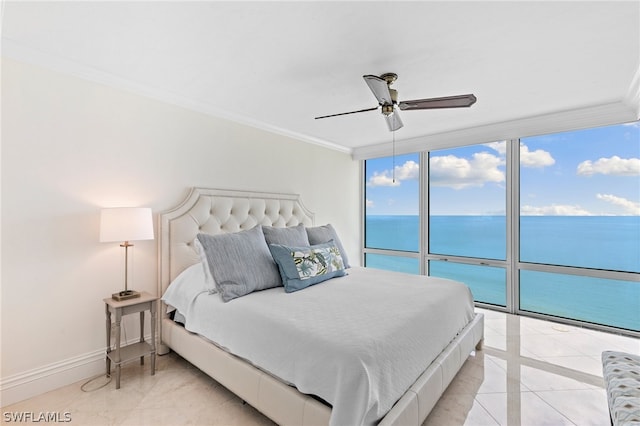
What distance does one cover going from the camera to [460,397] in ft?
6.61

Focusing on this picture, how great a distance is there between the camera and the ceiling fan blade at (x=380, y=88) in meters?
1.88

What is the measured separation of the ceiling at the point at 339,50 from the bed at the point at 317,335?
1.19 m

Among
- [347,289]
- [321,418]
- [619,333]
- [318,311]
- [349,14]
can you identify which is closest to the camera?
[321,418]

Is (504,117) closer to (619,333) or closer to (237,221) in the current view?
(619,333)

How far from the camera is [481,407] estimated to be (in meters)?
1.92

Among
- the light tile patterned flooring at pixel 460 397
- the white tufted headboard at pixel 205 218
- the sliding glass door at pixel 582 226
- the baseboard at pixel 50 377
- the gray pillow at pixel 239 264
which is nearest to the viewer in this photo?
the light tile patterned flooring at pixel 460 397

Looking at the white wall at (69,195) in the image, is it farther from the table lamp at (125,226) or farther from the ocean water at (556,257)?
the ocean water at (556,257)

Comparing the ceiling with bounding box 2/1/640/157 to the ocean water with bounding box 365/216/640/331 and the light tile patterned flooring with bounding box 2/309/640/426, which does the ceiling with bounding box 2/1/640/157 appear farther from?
the light tile patterned flooring with bounding box 2/309/640/426

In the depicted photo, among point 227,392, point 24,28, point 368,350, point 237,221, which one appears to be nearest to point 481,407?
point 368,350

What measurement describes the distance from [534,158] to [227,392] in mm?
4023

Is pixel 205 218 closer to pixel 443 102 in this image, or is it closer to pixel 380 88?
pixel 380 88

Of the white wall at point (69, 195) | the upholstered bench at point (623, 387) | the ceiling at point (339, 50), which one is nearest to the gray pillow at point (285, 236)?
the white wall at point (69, 195)

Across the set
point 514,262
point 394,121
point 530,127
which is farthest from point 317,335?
point 530,127

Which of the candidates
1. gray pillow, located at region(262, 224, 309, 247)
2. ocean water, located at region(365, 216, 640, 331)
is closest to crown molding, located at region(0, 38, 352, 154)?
gray pillow, located at region(262, 224, 309, 247)
